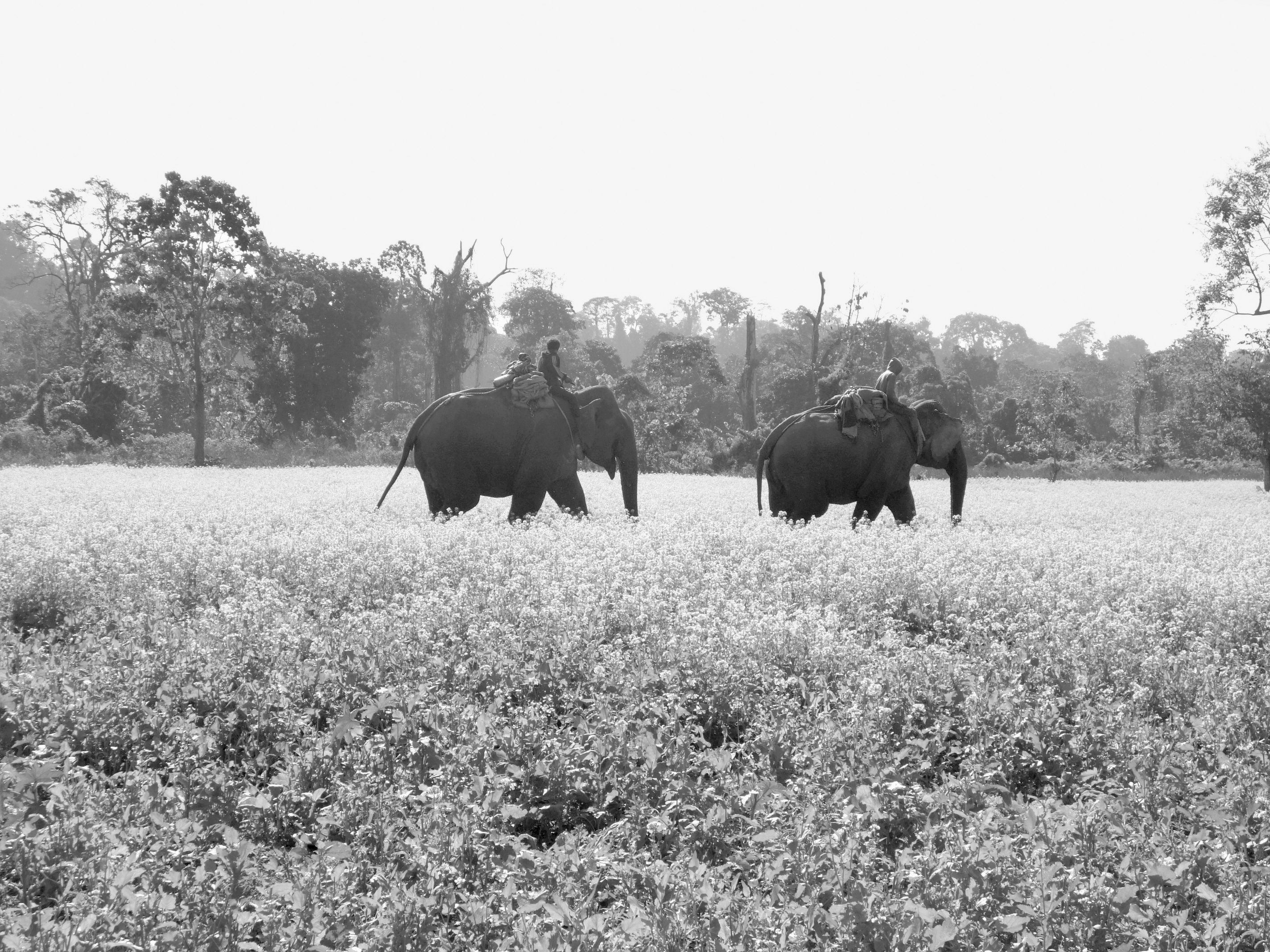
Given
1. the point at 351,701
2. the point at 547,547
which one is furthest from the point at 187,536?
the point at 351,701

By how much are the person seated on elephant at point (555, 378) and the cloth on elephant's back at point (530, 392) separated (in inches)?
12.6

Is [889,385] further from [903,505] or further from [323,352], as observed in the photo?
[323,352]

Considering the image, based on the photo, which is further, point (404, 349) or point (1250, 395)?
point (404, 349)

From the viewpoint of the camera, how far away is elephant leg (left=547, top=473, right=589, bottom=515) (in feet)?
45.7

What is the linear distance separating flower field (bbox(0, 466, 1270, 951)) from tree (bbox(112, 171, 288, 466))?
28159mm

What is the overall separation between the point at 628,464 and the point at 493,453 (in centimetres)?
203

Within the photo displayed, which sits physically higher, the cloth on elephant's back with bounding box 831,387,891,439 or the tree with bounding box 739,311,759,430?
the tree with bounding box 739,311,759,430

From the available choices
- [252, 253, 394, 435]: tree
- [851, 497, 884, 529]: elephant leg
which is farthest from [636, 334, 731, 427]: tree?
[851, 497, 884, 529]: elephant leg

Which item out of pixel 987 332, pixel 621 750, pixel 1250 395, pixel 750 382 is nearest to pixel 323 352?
pixel 750 382

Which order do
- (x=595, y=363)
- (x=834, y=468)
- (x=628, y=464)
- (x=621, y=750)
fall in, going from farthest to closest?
(x=595, y=363)
(x=628, y=464)
(x=834, y=468)
(x=621, y=750)

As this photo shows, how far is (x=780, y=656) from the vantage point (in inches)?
268

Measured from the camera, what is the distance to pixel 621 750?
529 cm

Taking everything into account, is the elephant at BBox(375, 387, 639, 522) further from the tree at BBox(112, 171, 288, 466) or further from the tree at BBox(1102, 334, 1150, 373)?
the tree at BBox(1102, 334, 1150, 373)

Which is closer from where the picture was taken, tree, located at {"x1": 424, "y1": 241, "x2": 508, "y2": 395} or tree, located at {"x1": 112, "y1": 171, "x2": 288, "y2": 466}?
tree, located at {"x1": 112, "y1": 171, "x2": 288, "y2": 466}
